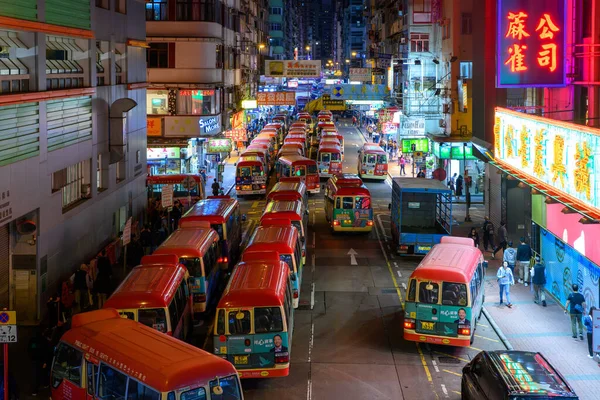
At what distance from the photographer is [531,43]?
78.0 feet

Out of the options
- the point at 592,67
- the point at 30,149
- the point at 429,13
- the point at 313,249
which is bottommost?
the point at 313,249

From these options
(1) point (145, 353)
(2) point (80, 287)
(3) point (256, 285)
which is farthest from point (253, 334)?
(2) point (80, 287)

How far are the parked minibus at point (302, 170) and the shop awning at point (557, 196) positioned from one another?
24350 millimetres

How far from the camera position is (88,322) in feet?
52.6

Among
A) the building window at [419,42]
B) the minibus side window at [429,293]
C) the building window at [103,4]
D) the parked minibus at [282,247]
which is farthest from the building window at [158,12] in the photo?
the minibus side window at [429,293]

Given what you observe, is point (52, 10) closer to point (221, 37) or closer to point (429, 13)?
point (221, 37)

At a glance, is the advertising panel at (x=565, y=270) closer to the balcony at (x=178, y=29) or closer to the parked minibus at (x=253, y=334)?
the parked minibus at (x=253, y=334)

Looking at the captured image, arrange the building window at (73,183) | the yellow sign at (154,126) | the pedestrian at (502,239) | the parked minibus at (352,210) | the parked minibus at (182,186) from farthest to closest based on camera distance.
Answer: the yellow sign at (154,126)
the parked minibus at (182,186)
the parked minibus at (352,210)
the pedestrian at (502,239)
the building window at (73,183)

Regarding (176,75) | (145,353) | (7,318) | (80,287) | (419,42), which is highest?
(419,42)

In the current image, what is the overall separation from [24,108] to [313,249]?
52.1ft

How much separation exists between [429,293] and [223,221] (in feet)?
36.6

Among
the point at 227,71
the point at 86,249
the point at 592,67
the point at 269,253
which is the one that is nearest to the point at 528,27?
the point at 592,67

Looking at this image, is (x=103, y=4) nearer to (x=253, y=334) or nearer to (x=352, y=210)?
(x=352, y=210)

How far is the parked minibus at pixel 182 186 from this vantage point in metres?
42.3
